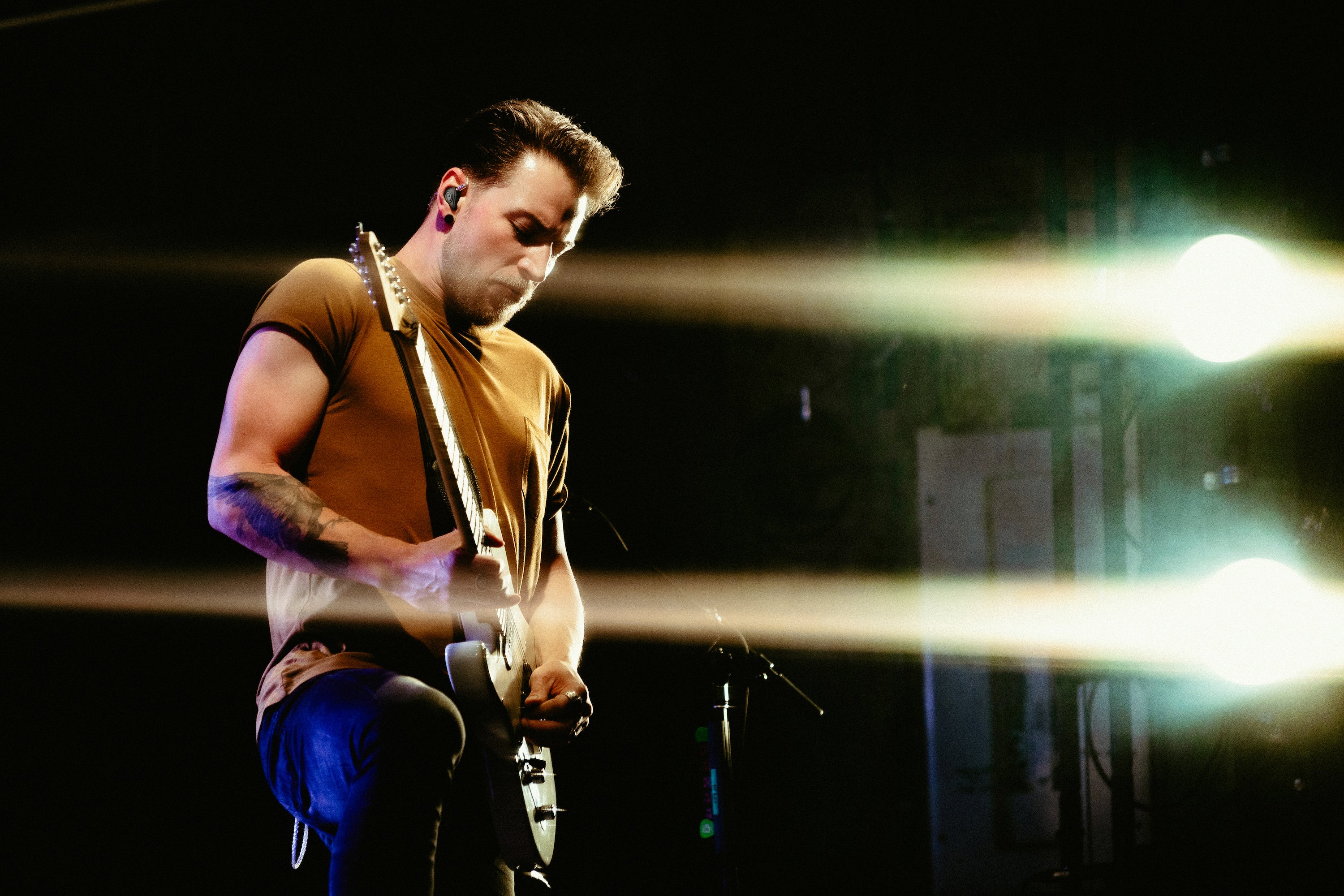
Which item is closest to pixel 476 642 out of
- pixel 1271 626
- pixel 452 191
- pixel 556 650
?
pixel 556 650

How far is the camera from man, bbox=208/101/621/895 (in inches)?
49.2

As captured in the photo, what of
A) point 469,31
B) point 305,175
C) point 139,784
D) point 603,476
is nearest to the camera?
point 139,784

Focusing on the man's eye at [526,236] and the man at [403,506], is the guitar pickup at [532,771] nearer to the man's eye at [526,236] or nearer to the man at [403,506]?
the man at [403,506]

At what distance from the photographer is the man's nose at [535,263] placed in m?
1.88

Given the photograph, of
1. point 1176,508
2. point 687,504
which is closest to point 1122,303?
point 1176,508

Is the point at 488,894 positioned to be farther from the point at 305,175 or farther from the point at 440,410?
the point at 305,175

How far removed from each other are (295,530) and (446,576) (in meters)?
0.24

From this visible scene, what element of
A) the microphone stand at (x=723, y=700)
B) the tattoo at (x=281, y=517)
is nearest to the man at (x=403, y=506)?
the tattoo at (x=281, y=517)

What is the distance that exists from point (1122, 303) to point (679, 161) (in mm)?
2010

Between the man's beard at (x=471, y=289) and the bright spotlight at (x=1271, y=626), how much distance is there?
2.83m

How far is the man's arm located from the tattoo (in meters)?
0.56

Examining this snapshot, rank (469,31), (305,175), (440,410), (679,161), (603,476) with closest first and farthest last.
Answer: (440,410) → (305,175) → (469,31) → (603,476) → (679,161)

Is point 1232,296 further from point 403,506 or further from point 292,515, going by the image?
point 292,515

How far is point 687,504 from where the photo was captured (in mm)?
4238
